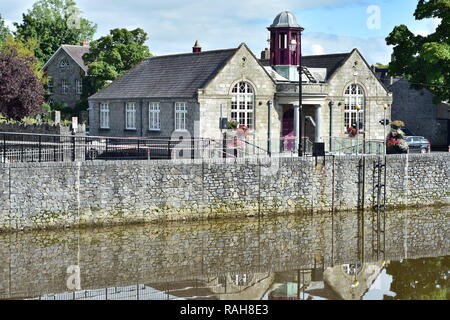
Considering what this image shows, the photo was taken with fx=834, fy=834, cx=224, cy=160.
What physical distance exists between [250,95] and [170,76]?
5.12 metres

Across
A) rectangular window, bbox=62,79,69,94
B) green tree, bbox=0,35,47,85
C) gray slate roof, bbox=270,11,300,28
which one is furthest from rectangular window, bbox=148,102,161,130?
rectangular window, bbox=62,79,69,94

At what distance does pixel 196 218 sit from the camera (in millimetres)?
30891

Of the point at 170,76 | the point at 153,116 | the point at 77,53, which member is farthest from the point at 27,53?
the point at 153,116

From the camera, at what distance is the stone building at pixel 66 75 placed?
74250 mm

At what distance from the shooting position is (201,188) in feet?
102

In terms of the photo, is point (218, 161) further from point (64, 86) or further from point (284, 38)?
point (64, 86)

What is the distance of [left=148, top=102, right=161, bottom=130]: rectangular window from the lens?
42281 mm

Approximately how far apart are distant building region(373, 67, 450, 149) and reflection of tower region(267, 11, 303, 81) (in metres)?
15.8

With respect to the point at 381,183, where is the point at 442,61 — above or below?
above

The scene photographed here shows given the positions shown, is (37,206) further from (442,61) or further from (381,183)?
(442,61)

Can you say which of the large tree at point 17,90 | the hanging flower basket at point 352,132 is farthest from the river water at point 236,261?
the large tree at point 17,90

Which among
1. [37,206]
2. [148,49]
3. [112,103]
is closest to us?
[37,206]
